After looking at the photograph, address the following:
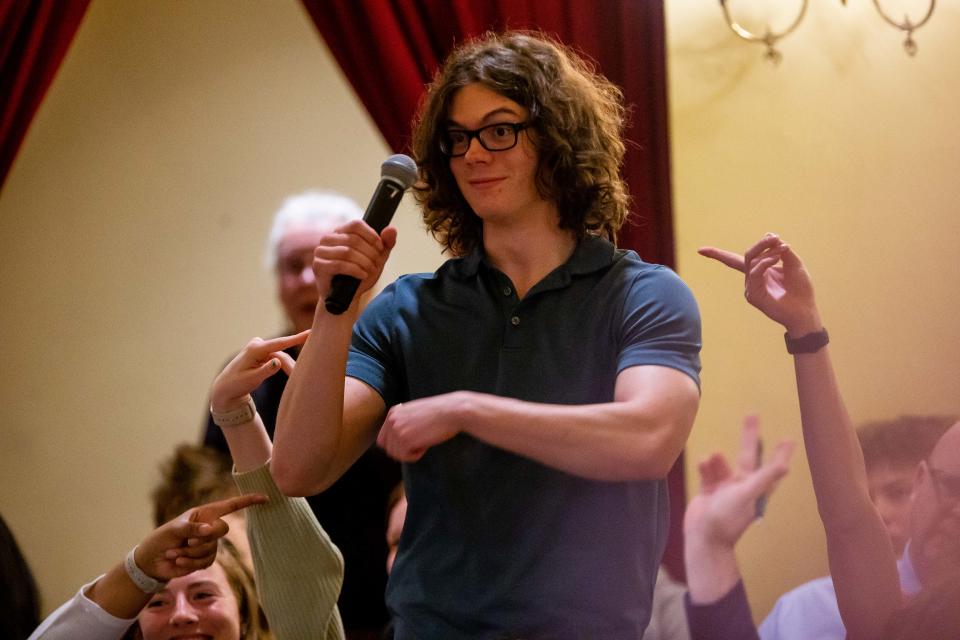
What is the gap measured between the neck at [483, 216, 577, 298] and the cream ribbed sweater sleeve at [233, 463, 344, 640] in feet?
1.65

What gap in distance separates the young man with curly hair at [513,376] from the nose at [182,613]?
2.33ft

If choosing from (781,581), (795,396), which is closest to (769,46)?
(795,396)

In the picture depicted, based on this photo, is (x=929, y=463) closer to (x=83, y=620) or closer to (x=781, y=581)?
(x=781, y=581)

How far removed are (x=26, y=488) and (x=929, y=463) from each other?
206 cm

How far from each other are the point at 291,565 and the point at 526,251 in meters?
0.58

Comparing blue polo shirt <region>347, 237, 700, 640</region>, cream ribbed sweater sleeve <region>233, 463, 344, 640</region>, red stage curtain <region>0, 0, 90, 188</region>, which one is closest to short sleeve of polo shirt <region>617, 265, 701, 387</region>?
blue polo shirt <region>347, 237, 700, 640</region>

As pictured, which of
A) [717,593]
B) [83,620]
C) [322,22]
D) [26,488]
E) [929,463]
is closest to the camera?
[83,620]

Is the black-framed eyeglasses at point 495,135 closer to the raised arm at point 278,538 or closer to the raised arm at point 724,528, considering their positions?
the raised arm at point 278,538

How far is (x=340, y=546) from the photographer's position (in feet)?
6.77

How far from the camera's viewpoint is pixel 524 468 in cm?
121

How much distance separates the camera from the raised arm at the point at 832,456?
151 centimetres

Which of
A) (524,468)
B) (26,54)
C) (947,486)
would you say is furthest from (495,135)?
(26,54)

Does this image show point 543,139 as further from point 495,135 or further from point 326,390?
point 326,390

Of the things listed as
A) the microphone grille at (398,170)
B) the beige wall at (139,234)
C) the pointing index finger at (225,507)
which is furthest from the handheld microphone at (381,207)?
the beige wall at (139,234)
